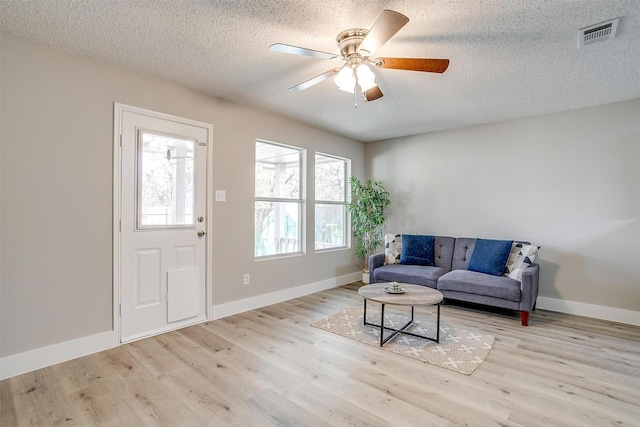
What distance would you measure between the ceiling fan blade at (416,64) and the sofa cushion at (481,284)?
242cm

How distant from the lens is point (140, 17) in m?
1.99

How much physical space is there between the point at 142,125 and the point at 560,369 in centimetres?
401

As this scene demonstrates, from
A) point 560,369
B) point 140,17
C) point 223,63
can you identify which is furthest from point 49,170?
point 560,369

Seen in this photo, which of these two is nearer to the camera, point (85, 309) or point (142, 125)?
point (85, 309)

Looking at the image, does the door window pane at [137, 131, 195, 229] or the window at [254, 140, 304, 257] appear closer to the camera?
the door window pane at [137, 131, 195, 229]

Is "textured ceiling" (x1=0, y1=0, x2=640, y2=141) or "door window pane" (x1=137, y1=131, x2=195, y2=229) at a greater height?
"textured ceiling" (x1=0, y1=0, x2=640, y2=141)

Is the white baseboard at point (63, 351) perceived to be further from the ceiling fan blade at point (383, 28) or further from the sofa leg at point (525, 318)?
the sofa leg at point (525, 318)

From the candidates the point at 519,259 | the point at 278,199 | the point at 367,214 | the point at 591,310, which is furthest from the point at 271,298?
the point at 591,310

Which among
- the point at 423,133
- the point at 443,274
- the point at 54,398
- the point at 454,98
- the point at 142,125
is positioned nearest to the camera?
the point at 54,398

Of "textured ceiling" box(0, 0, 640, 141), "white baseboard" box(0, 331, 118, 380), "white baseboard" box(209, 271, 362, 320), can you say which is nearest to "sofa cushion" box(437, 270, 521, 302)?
"white baseboard" box(209, 271, 362, 320)

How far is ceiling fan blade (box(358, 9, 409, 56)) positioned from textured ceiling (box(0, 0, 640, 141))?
23 cm

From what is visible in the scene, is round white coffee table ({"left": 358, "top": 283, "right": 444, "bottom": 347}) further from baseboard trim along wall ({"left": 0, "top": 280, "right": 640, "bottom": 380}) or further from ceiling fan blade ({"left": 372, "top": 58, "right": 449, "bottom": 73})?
ceiling fan blade ({"left": 372, "top": 58, "right": 449, "bottom": 73})

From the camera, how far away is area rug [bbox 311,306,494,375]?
2.41 m

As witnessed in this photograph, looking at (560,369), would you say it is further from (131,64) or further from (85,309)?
(131,64)
